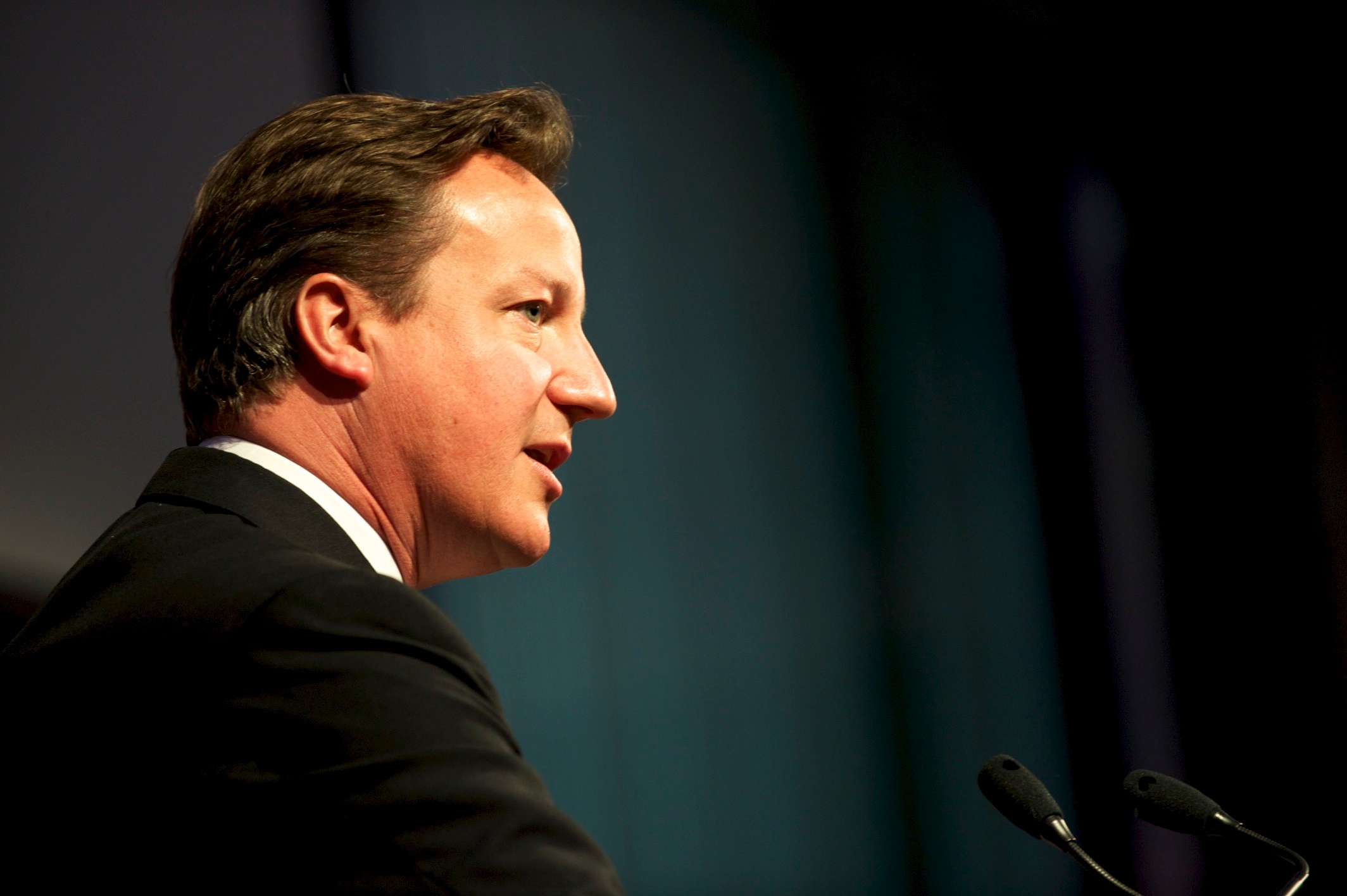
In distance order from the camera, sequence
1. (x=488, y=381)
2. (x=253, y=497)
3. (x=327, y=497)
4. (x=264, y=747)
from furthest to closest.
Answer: (x=488, y=381), (x=327, y=497), (x=253, y=497), (x=264, y=747)

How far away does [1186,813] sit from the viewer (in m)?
1.17

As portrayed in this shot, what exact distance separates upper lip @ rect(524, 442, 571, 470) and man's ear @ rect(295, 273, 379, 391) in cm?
19

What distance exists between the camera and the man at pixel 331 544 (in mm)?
670

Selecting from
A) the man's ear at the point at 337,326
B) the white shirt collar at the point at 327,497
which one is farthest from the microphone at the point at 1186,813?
the man's ear at the point at 337,326

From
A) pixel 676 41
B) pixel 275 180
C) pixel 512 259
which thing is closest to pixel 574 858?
pixel 512 259

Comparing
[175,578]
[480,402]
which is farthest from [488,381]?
[175,578]

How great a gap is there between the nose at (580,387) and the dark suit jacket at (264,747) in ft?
1.51

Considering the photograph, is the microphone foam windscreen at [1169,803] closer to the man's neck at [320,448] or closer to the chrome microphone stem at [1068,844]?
the chrome microphone stem at [1068,844]

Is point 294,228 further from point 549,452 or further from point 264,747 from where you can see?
point 264,747

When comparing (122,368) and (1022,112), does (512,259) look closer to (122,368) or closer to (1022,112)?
(122,368)

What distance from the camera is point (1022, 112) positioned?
3.31 meters

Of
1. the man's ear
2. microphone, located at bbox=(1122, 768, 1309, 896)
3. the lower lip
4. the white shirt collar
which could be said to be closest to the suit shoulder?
the white shirt collar

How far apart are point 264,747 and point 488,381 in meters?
0.53

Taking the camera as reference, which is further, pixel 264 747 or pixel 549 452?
pixel 549 452
